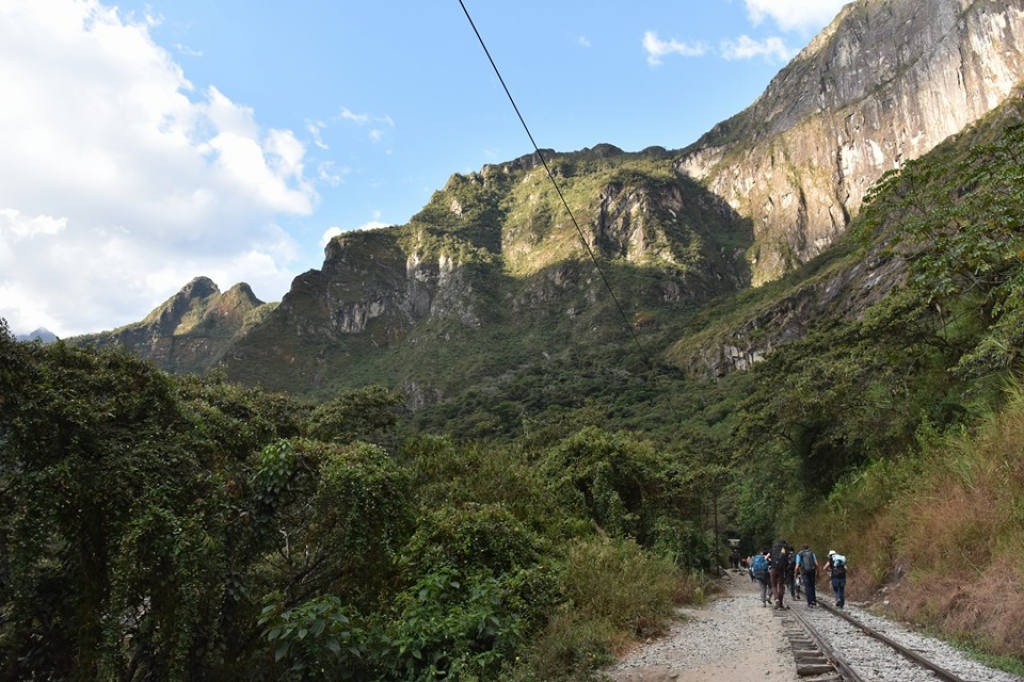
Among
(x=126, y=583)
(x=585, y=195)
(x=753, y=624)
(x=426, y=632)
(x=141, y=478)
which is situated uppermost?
(x=585, y=195)

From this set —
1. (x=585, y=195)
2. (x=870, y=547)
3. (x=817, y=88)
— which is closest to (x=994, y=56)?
(x=817, y=88)

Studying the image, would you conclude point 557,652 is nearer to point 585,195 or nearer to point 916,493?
point 916,493

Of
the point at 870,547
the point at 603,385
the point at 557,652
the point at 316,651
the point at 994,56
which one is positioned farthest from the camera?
the point at 994,56

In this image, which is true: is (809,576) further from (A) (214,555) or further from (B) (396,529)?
(A) (214,555)

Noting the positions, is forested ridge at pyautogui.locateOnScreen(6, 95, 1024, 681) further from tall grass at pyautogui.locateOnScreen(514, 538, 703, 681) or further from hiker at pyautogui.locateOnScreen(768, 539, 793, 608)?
hiker at pyautogui.locateOnScreen(768, 539, 793, 608)

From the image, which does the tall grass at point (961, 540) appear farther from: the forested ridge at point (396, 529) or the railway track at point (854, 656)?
the railway track at point (854, 656)

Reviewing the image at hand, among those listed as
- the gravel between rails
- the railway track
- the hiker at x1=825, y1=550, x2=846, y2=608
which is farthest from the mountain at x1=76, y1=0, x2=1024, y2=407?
the railway track

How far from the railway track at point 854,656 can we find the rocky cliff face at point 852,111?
423 ft

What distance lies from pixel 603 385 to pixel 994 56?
9244cm

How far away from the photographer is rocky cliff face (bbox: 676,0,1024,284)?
10981 cm

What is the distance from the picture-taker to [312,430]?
1121 inches

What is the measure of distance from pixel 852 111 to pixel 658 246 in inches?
2143

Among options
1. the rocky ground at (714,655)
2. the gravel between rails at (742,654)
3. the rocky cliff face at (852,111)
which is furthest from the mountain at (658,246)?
the gravel between rails at (742,654)

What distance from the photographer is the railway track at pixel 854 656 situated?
5.88 meters
